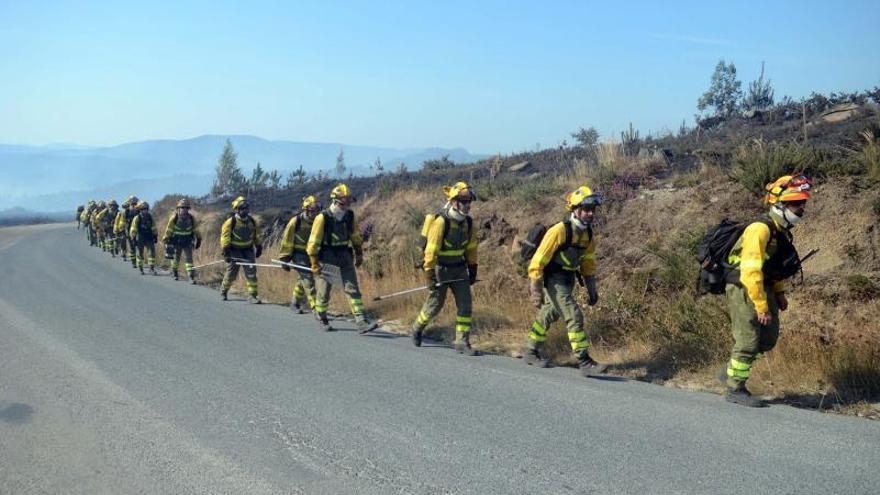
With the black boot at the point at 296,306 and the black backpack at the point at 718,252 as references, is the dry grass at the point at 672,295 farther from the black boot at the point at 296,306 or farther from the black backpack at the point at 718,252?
the black backpack at the point at 718,252

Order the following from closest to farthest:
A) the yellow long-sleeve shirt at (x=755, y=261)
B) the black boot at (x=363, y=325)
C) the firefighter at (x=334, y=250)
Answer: the yellow long-sleeve shirt at (x=755, y=261) → the black boot at (x=363, y=325) → the firefighter at (x=334, y=250)

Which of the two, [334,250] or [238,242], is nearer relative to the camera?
[334,250]

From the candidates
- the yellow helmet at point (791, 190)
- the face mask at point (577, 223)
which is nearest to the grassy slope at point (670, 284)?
the face mask at point (577, 223)

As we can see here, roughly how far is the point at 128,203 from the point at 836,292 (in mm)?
24163

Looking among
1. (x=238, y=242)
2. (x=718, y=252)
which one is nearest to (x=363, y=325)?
(x=238, y=242)

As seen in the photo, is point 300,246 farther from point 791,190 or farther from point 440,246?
point 791,190

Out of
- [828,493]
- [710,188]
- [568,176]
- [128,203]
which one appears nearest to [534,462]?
[828,493]

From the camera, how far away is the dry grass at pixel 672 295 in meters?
7.50

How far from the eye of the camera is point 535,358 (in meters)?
8.86

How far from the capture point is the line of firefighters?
671cm

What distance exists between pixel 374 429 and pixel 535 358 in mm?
3164

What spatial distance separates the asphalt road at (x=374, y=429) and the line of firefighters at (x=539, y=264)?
19.2 inches

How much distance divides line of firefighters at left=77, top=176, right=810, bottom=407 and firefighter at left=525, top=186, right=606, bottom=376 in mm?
12

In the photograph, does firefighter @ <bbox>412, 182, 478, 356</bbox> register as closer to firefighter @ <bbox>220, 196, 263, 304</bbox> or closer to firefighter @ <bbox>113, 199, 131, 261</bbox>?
firefighter @ <bbox>220, 196, 263, 304</bbox>
